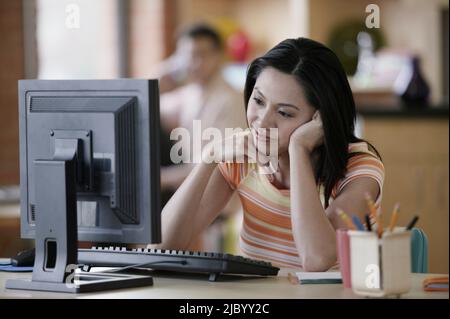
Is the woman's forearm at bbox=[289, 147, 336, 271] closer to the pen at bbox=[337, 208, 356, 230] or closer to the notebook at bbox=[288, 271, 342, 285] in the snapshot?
the notebook at bbox=[288, 271, 342, 285]

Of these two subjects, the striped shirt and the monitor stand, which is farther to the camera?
the striped shirt

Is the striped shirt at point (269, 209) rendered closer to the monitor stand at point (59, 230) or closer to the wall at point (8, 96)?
the monitor stand at point (59, 230)

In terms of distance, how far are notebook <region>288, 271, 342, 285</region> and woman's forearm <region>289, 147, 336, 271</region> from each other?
0.18 ft

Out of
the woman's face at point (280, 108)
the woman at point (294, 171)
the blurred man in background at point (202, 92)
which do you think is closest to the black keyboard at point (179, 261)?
the woman at point (294, 171)

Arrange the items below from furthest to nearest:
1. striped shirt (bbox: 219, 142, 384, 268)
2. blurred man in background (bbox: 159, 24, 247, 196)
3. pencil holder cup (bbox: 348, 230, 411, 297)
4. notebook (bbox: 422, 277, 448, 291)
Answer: blurred man in background (bbox: 159, 24, 247, 196) → striped shirt (bbox: 219, 142, 384, 268) → notebook (bbox: 422, 277, 448, 291) → pencil holder cup (bbox: 348, 230, 411, 297)

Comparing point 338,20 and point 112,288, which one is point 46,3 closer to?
point 338,20

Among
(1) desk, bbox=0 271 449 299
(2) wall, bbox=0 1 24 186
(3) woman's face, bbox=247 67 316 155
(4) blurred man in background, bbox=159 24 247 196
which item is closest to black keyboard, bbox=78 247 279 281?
(1) desk, bbox=0 271 449 299

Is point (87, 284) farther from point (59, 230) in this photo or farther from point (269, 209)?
point (269, 209)

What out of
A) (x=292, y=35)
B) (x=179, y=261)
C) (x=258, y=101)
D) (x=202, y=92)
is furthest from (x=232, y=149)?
(x=292, y=35)

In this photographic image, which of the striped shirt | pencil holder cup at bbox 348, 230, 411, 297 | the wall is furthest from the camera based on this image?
the wall

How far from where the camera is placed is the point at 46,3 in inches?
184

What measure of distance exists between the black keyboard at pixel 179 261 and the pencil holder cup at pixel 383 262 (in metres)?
0.31

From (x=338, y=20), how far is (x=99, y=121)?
146 inches

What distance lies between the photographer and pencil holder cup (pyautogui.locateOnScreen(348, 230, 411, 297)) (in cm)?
160
